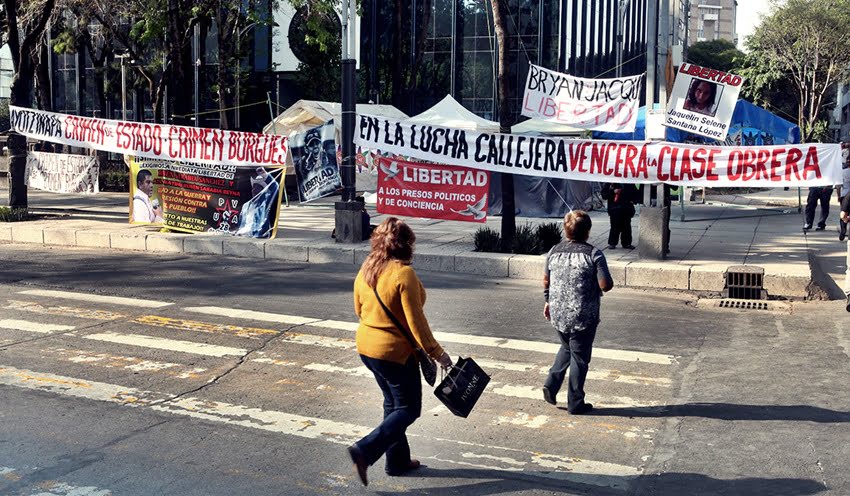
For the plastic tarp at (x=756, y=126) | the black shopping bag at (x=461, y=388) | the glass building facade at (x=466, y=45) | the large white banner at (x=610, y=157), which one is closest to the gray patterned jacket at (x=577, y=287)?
the black shopping bag at (x=461, y=388)

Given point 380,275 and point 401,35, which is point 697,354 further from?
point 401,35

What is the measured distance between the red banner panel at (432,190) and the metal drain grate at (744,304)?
4803 millimetres

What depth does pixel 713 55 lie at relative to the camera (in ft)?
267

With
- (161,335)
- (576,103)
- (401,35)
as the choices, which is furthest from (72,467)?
(401,35)

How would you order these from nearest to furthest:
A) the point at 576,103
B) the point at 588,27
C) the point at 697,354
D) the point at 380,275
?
the point at 380,275, the point at 697,354, the point at 576,103, the point at 588,27

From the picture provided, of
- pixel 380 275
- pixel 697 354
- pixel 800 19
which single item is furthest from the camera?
pixel 800 19

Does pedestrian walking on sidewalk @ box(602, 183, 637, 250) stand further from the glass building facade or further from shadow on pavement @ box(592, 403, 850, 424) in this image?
the glass building facade

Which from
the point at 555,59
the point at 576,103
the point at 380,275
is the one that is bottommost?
the point at 380,275

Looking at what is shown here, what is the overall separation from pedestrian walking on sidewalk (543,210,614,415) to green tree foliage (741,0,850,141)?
4554cm

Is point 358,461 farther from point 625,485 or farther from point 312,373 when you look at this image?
point 312,373

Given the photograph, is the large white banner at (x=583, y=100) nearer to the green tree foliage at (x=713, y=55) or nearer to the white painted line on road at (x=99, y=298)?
the white painted line on road at (x=99, y=298)

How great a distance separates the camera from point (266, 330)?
9.74 m

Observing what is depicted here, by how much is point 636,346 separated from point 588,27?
36.7 meters

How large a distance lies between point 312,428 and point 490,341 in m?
3.28
